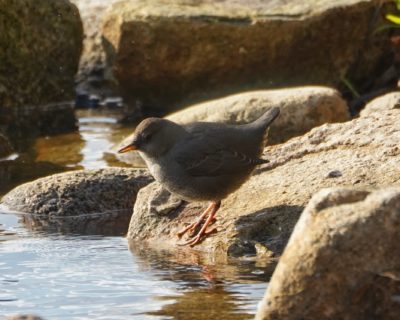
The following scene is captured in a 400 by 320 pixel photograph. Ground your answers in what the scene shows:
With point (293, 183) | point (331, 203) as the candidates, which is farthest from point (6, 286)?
point (331, 203)

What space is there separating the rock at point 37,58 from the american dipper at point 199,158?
15.8ft

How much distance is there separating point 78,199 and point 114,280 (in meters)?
1.83

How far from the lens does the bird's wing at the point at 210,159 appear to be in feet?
21.3

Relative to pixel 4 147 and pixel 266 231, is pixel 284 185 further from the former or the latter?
pixel 4 147

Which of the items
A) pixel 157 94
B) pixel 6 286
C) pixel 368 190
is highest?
pixel 368 190

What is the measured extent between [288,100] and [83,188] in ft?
7.33

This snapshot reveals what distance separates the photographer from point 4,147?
9.70 m

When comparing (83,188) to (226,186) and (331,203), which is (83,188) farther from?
(331,203)

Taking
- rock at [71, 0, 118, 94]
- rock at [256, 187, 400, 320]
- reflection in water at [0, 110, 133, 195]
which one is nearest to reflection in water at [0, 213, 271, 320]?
rock at [256, 187, 400, 320]

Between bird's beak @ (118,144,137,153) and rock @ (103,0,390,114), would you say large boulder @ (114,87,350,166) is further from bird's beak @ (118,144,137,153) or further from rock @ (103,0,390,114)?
bird's beak @ (118,144,137,153)

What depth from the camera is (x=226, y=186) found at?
21.4 ft

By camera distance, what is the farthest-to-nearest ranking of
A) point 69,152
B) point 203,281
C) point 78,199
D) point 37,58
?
point 37,58
point 69,152
point 78,199
point 203,281

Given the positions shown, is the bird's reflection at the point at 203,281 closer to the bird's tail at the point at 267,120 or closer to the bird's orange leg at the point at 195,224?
the bird's orange leg at the point at 195,224

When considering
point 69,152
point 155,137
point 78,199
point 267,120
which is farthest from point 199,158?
point 69,152
